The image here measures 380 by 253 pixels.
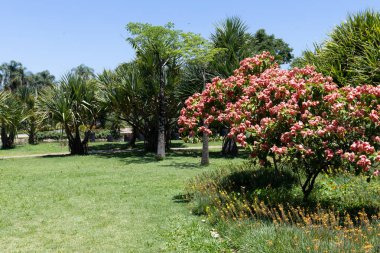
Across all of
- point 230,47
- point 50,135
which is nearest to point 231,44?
point 230,47

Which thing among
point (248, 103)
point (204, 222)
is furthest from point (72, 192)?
point (248, 103)

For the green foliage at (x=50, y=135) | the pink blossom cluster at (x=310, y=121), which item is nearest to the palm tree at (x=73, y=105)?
the green foliage at (x=50, y=135)

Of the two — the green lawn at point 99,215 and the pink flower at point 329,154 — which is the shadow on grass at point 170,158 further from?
the pink flower at point 329,154

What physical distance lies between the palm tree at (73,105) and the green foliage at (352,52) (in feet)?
53.0

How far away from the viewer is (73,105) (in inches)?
1020

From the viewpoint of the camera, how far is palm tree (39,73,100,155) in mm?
24859

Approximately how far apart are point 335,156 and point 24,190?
948 centimetres

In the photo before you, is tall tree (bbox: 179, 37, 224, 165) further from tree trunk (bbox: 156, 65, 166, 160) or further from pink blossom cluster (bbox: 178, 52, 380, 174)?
pink blossom cluster (bbox: 178, 52, 380, 174)

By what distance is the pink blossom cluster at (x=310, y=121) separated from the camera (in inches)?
270

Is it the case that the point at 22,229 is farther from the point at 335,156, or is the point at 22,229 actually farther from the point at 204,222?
the point at 335,156

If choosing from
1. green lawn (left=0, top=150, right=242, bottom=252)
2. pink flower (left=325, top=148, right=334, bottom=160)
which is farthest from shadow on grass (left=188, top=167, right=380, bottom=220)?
pink flower (left=325, top=148, right=334, bottom=160)

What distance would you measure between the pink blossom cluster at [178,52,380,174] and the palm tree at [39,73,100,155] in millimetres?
18309

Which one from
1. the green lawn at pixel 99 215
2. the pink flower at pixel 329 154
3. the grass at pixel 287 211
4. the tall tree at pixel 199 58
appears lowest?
the green lawn at pixel 99 215

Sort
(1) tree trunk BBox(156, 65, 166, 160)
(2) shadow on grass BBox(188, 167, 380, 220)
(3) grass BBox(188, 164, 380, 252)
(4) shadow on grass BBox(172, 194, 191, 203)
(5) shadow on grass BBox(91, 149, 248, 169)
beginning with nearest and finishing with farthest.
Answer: (3) grass BBox(188, 164, 380, 252) < (2) shadow on grass BBox(188, 167, 380, 220) < (4) shadow on grass BBox(172, 194, 191, 203) < (5) shadow on grass BBox(91, 149, 248, 169) < (1) tree trunk BBox(156, 65, 166, 160)
